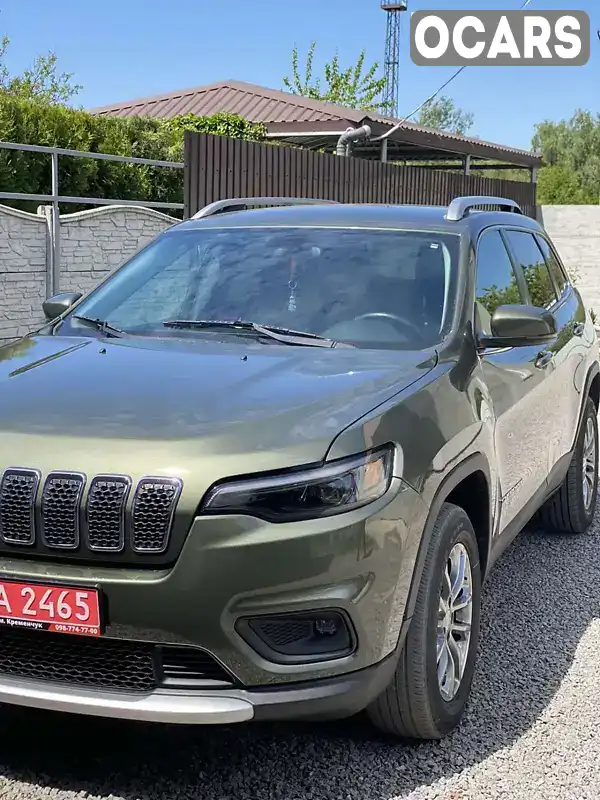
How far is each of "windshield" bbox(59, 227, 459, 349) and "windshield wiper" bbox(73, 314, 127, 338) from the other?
0.03m

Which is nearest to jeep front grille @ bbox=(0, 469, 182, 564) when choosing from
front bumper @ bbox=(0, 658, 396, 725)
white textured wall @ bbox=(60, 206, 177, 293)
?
front bumper @ bbox=(0, 658, 396, 725)

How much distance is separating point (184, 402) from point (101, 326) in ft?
3.98

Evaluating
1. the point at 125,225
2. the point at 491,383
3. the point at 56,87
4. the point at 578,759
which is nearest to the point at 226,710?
the point at 578,759

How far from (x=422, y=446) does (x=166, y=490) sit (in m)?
0.82

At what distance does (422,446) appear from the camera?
3.01m

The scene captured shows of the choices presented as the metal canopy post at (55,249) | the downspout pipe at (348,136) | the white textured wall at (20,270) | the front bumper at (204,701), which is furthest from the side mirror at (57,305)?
the downspout pipe at (348,136)

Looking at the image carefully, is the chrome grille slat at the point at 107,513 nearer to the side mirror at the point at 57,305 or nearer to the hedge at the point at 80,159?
the side mirror at the point at 57,305

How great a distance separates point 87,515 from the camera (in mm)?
2633

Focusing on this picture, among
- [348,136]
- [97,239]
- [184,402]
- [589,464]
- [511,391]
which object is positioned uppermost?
[348,136]

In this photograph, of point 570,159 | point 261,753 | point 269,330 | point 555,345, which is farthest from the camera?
point 570,159

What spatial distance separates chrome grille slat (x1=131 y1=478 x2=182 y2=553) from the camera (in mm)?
2607

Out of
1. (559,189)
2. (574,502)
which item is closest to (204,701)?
(574,502)

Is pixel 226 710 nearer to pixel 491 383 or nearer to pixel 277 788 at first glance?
pixel 277 788

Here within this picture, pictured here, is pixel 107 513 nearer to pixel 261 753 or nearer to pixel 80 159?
pixel 261 753
